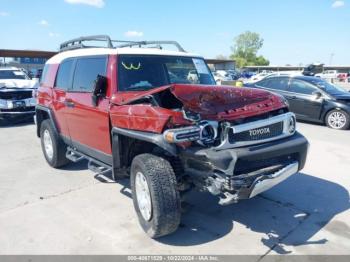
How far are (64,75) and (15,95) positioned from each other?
6.07 metres

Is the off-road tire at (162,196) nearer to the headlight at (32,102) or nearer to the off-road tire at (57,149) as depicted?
the off-road tire at (57,149)

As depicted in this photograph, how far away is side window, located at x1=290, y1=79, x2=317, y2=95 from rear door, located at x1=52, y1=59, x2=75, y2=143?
24.6ft

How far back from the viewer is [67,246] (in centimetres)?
347

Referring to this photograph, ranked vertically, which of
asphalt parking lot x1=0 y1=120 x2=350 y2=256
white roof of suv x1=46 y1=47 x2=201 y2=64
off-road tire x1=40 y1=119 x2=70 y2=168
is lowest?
asphalt parking lot x1=0 y1=120 x2=350 y2=256

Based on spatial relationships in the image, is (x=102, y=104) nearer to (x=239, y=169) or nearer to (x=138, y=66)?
(x=138, y=66)

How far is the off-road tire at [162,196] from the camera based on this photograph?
3.24m

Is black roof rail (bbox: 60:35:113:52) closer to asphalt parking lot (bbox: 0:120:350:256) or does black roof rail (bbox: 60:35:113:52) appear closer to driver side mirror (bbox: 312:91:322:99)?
asphalt parking lot (bbox: 0:120:350:256)

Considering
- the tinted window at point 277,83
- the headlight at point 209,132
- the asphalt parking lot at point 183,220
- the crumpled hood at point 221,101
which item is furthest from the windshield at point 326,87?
the headlight at point 209,132

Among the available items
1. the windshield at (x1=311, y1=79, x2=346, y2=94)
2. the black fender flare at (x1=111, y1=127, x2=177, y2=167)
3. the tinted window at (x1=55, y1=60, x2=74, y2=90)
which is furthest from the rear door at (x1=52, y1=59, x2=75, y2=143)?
the windshield at (x1=311, y1=79, x2=346, y2=94)

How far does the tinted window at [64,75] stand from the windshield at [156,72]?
1.51 m

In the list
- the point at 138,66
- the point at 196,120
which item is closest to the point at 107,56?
the point at 138,66

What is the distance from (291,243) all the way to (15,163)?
5.33m

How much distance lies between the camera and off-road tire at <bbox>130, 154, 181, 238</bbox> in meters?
3.24

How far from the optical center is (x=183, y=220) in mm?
4023
